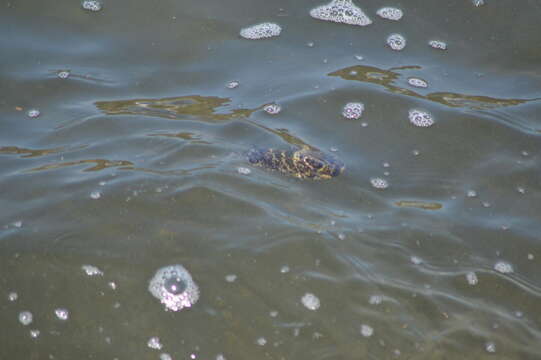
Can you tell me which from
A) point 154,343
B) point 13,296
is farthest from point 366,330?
point 13,296

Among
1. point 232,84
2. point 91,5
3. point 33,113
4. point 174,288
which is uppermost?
point 91,5

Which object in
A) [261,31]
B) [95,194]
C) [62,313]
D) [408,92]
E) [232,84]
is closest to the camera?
[62,313]

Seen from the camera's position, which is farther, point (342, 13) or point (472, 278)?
point (342, 13)

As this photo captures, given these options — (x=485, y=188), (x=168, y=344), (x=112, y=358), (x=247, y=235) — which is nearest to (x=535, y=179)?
(x=485, y=188)

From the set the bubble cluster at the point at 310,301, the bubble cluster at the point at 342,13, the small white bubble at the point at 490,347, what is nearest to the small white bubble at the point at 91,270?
Result: the bubble cluster at the point at 310,301

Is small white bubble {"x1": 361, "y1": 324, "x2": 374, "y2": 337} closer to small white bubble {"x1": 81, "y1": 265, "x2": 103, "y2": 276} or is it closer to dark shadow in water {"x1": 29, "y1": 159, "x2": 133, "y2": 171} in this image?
small white bubble {"x1": 81, "y1": 265, "x2": 103, "y2": 276}

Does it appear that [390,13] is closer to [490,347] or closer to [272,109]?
[272,109]

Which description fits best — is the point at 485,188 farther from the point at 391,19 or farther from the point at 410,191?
the point at 391,19
